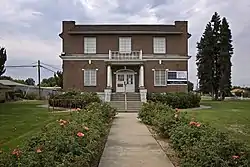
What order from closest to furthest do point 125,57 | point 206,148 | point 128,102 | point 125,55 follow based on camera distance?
1. point 206,148
2. point 128,102
3. point 125,57
4. point 125,55

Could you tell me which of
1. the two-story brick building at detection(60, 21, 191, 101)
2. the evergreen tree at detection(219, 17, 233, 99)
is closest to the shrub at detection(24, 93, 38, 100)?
the two-story brick building at detection(60, 21, 191, 101)

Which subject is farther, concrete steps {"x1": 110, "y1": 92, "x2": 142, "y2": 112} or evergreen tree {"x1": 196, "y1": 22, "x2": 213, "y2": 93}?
evergreen tree {"x1": 196, "y1": 22, "x2": 213, "y2": 93}

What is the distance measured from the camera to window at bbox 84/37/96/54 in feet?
127

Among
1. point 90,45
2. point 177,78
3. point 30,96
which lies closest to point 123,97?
point 177,78

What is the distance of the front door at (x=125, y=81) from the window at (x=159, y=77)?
2.46 metres

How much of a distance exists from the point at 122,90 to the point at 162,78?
4475mm

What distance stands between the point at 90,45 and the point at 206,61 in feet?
69.9

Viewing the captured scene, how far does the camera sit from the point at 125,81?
126ft

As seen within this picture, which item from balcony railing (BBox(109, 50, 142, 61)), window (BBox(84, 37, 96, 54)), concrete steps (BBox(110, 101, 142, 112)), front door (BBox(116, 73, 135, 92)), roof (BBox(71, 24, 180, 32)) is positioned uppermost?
roof (BBox(71, 24, 180, 32))

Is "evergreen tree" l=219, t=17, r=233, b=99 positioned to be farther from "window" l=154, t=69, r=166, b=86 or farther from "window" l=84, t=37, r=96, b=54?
"window" l=84, t=37, r=96, b=54

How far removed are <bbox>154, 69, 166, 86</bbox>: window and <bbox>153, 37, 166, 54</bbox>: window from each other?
2.36 m

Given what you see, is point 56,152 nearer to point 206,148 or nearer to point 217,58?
point 206,148

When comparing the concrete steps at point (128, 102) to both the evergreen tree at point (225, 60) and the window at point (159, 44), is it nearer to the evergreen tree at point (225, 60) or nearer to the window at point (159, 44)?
the window at point (159, 44)

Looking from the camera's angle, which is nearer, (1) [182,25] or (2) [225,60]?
(1) [182,25]
